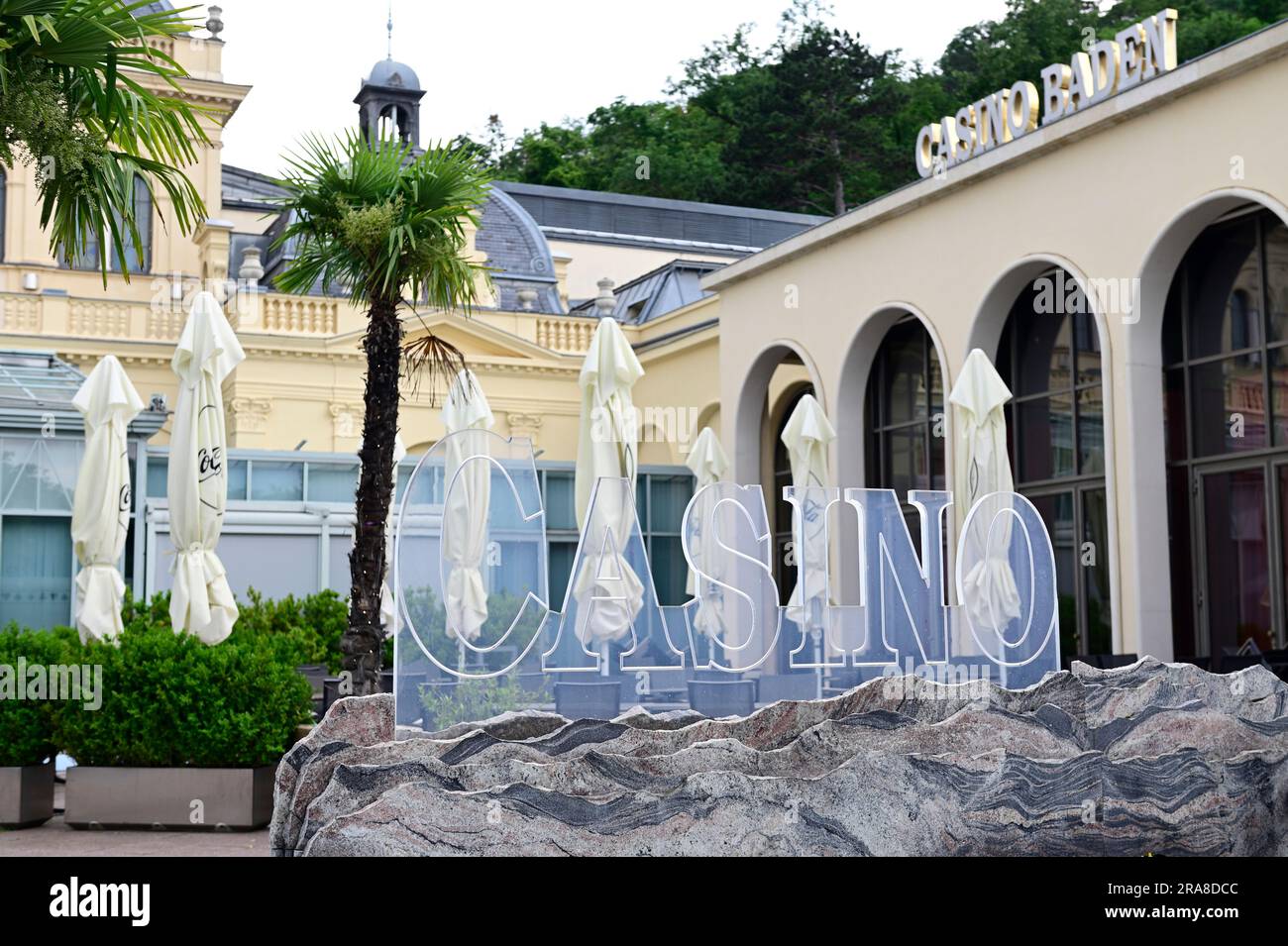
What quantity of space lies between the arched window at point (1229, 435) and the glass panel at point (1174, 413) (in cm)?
1

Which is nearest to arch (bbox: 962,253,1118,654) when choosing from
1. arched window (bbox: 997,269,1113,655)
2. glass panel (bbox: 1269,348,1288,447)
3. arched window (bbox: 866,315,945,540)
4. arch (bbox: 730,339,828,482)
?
arched window (bbox: 997,269,1113,655)

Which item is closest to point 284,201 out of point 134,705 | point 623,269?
point 134,705

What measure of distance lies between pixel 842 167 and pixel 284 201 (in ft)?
126

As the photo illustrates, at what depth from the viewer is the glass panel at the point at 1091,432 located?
62.5 feet

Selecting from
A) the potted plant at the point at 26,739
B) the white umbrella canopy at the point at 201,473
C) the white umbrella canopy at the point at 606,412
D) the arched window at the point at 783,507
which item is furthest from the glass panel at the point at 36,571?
the arched window at the point at 783,507

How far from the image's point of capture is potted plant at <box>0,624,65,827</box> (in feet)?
36.3

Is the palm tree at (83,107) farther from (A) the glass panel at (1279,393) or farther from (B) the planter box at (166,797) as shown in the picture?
(A) the glass panel at (1279,393)

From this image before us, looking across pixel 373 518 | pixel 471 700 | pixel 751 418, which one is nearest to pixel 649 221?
pixel 751 418

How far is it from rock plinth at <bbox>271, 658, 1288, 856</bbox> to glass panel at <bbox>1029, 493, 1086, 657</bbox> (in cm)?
931

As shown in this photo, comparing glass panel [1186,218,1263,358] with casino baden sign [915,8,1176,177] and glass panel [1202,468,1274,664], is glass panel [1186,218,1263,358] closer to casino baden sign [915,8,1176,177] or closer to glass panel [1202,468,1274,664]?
glass panel [1202,468,1274,664]

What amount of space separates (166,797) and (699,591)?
14.0ft

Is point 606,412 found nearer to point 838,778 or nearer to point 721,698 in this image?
point 721,698

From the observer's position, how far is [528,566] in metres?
9.73
